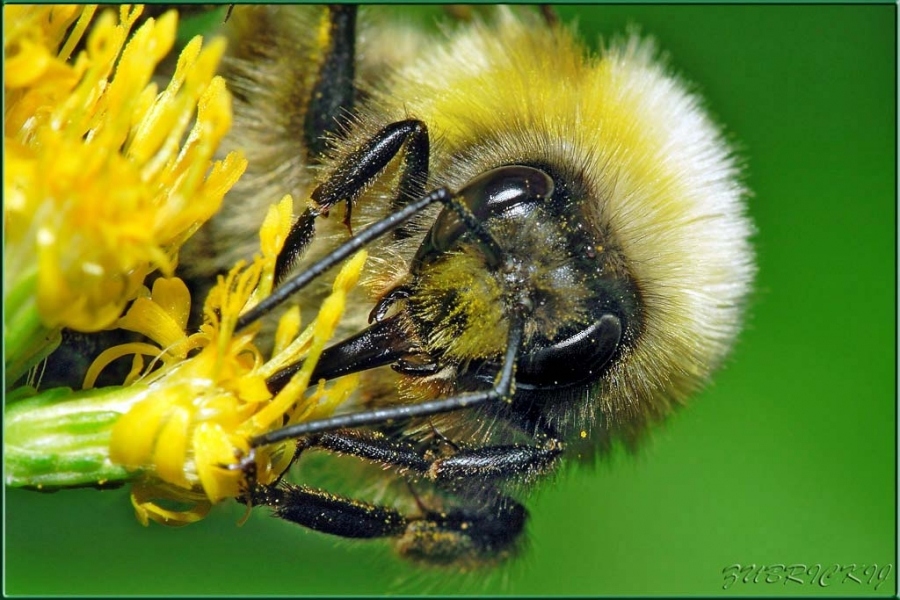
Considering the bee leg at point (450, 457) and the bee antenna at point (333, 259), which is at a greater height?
the bee antenna at point (333, 259)

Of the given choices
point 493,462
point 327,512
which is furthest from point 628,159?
point 327,512

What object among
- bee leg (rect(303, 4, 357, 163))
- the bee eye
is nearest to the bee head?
the bee eye

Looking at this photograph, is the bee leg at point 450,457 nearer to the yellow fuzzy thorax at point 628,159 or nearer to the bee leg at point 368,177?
the yellow fuzzy thorax at point 628,159

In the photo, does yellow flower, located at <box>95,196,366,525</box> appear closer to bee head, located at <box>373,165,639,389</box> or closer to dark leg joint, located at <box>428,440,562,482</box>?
bee head, located at <box>373,165,639,389</box>

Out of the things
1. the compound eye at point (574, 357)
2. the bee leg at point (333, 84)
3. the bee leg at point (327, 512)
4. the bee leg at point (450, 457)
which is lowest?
the bee leg at point (327, 512)

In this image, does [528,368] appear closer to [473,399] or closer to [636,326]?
[473,399]

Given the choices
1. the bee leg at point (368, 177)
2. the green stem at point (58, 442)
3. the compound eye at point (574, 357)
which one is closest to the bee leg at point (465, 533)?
the compound eye at point (574, 357)

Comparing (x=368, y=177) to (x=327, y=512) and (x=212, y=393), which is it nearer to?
(x=212, y=393)
